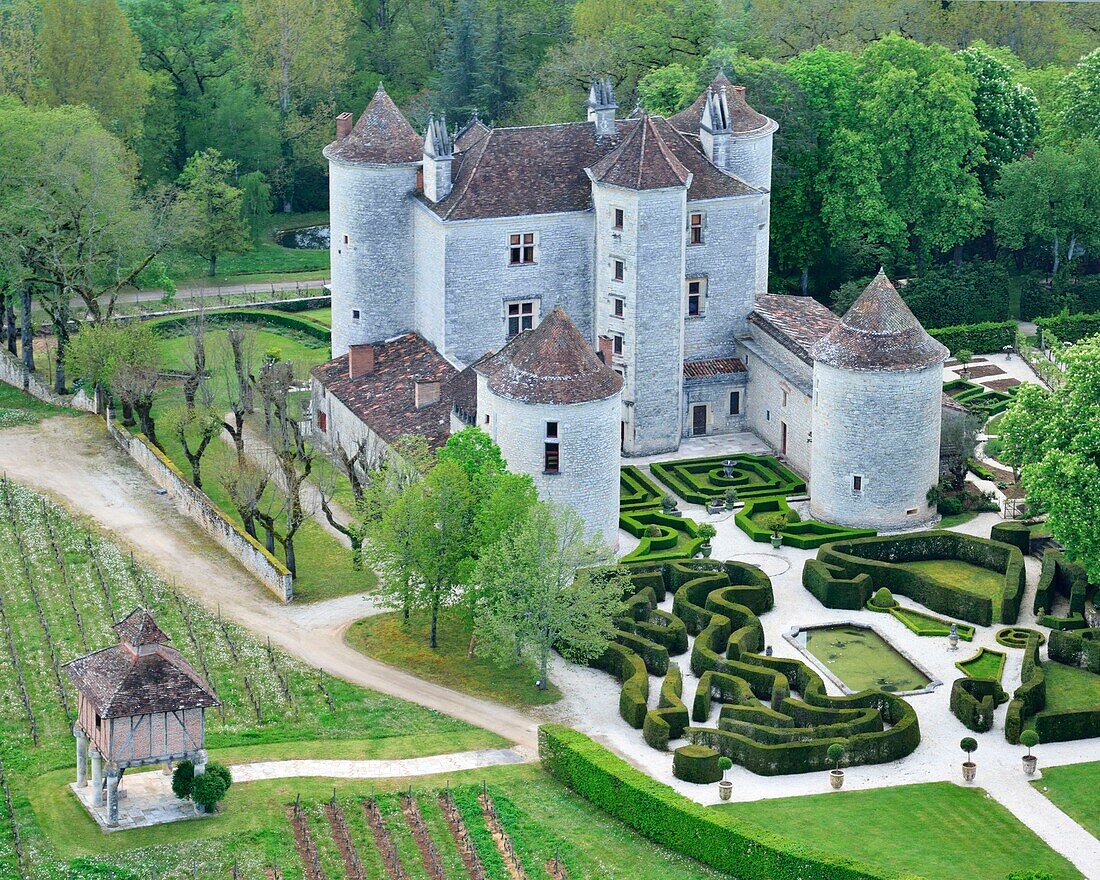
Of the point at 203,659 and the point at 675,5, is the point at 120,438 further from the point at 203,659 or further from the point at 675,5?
the point at 675,5


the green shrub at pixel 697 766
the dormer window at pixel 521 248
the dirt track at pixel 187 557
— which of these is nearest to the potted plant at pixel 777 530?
the dormer window at pixel 521 248

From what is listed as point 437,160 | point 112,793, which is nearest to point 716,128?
point 437,160

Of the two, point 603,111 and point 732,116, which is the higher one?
point 603,111

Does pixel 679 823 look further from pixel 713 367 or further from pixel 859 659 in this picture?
pixel 713 367

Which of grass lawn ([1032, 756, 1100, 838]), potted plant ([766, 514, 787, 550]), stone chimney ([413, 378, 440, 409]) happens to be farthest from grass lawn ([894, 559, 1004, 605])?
stone chimney ([413, 378, 440, 409])

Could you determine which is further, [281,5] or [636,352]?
[281,5]

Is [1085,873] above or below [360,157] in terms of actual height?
below

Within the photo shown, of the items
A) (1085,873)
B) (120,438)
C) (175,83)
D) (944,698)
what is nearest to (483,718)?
(944,698)
